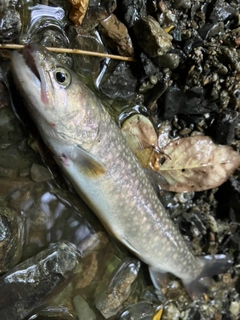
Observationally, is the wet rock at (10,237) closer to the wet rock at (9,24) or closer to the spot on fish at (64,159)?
the spot on fish at (64,159)

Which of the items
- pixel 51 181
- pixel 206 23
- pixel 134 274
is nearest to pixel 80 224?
pixel 51 181

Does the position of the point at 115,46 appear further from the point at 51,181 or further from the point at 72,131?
the point at 51,181

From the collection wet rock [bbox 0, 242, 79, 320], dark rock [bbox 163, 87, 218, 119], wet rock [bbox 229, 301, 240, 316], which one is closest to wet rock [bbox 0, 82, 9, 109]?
wet rock [bbox 0, 242, 79, 320]

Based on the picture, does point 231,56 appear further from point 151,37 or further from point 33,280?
point 33,280

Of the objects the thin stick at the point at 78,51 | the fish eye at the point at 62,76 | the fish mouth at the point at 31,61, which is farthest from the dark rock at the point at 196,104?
the fish mouth at the point at 31,61

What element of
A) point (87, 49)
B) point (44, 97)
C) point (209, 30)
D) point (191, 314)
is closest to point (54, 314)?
point (191, 314)
